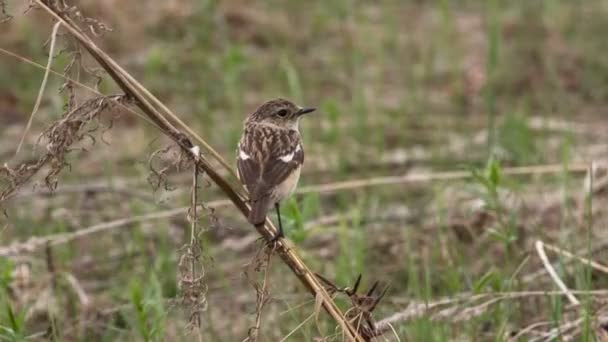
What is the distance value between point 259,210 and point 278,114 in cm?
196

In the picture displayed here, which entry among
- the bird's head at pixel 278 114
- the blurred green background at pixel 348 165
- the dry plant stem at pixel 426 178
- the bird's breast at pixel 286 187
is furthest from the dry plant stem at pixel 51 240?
the bird's breast at pixel 286 187

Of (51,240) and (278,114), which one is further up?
(278,114)

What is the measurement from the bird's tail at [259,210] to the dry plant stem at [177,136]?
0.05 metres

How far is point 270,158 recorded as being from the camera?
17.3ft

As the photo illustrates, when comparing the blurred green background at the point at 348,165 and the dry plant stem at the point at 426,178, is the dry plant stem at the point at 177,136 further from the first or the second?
the dry plant stem at the point at 426,178

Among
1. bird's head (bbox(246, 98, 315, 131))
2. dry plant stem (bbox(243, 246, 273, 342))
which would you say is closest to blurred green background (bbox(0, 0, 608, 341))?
A: dry plant stem (bbox(243, 246, 273, 342))

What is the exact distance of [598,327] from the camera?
5445mm

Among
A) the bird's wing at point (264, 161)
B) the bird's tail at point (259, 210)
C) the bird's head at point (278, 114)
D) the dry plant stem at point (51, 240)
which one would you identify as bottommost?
the dry plant stem at point (51, 240)

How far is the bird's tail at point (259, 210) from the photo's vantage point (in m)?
4.30


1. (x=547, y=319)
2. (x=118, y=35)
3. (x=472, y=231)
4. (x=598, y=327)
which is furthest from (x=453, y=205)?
(x=118, y=35)

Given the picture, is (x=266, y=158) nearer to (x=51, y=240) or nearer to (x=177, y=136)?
(x=177, y=136)

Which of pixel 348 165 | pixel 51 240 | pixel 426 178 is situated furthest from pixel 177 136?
pixel 348 165

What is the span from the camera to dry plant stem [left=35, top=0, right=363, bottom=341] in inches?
148

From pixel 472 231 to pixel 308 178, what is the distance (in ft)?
7.12
